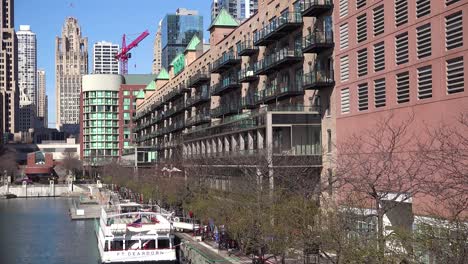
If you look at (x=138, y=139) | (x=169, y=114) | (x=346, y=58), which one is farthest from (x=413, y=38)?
(x=138, y=139)

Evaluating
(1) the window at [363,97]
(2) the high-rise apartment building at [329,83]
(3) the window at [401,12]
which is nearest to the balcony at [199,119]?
(2) the high-rise apartment building at [329,83]

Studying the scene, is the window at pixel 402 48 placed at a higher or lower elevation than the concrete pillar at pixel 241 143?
higher

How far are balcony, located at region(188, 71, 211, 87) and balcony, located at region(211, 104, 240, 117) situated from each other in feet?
27.2

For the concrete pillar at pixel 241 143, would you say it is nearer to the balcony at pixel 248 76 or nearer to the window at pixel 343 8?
the balcony at pixel 248 76

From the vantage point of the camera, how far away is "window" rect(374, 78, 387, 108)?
43375 millimetres

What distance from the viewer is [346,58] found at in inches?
1911

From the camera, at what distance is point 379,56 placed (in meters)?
43.8

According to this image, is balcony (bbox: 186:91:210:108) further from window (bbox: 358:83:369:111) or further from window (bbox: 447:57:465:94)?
window (bbox: 447:57:465:94)

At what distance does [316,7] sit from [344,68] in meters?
5.62

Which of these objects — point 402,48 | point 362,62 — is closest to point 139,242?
point 362,62

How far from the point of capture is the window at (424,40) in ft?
125

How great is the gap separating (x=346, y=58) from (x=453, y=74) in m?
13.2

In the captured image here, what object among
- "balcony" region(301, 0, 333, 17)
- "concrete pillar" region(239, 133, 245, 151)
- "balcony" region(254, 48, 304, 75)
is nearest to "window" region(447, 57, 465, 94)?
"balcony" region(301, 0, 333, 17)

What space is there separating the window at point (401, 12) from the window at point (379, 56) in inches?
89.9
